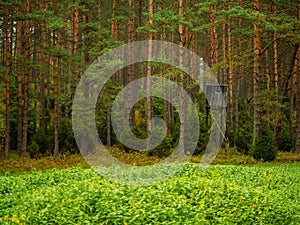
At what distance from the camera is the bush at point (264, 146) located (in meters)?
21.0

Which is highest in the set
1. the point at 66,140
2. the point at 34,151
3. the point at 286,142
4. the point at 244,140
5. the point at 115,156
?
the point at 244,140

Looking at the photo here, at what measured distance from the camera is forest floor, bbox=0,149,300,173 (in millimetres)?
19744

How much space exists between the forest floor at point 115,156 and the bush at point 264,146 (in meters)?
0.34

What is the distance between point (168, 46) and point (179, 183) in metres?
32.1

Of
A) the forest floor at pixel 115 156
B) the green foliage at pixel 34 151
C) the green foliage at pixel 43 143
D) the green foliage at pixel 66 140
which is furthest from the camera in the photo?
the green foliage at pixel 66 140

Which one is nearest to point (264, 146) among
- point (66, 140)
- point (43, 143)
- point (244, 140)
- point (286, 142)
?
point (244, 140)

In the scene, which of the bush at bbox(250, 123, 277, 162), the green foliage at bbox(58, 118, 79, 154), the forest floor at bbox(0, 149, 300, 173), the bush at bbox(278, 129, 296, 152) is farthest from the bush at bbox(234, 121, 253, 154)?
the green foliage at bbox(58, 118, 79, 154)

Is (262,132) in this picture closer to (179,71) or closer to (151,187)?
(179,71)

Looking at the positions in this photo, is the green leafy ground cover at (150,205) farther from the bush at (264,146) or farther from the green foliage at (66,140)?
the green foliage at (66,140)

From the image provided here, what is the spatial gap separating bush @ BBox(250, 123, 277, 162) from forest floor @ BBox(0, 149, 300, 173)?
1.13 ft

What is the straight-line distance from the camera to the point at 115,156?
25016mm

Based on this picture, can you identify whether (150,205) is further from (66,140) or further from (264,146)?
(66,140)

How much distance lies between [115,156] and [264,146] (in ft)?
28.1

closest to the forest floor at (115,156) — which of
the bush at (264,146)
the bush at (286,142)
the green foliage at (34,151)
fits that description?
the bush at (264,146)
